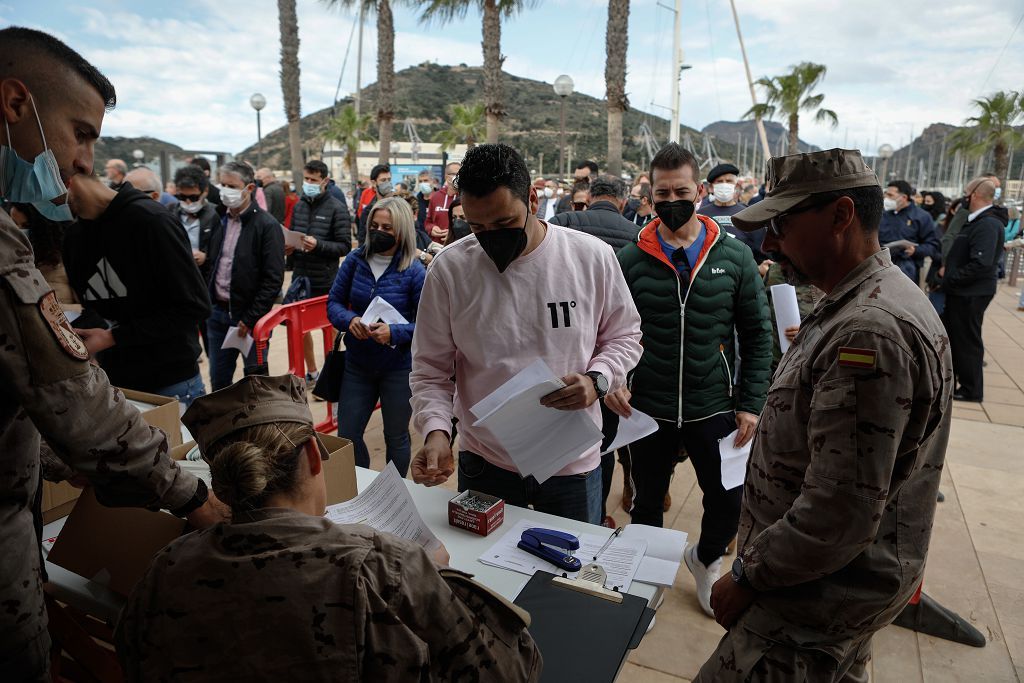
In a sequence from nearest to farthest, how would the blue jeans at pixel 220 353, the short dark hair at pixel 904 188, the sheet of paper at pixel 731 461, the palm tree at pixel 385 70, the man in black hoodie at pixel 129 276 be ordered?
the man in black hoodie at pixel 129 276 < the sheet of paper at pixel 731 461 < the blue jeans at pixel 220 353 < the short dark hair at pixel 904 188 < the palm tree at pixel 385 70

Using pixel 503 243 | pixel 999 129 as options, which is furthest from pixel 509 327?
pixel 999 129

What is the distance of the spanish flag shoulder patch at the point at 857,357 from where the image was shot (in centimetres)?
130

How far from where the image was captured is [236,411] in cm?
131

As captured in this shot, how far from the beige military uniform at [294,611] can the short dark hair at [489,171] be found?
48.1 inches

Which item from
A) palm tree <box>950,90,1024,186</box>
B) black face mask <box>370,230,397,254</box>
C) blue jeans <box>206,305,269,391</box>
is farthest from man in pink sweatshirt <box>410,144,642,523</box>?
palm tree <box>950,90,1024,186</box>

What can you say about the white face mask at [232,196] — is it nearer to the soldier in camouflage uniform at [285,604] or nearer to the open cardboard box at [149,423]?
the open cardboard box at [149,423]

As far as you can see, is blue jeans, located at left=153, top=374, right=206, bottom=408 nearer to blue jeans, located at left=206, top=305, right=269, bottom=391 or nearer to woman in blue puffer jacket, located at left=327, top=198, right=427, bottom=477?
woman in blue puffer jacket, located at left=327, top=198, right=427, bottom=477

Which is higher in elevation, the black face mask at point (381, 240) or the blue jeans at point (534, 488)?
the black face mask at point (381, 240)

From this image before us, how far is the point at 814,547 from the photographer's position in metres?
1.37

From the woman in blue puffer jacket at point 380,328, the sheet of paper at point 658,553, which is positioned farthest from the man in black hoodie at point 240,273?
the sheet of paper at point 658,553

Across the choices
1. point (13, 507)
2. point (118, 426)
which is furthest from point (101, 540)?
point (118, 426)

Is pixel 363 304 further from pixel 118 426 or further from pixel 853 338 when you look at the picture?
pixel 853 338

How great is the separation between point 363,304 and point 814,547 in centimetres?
310

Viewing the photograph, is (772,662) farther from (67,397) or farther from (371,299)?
(371,299)
